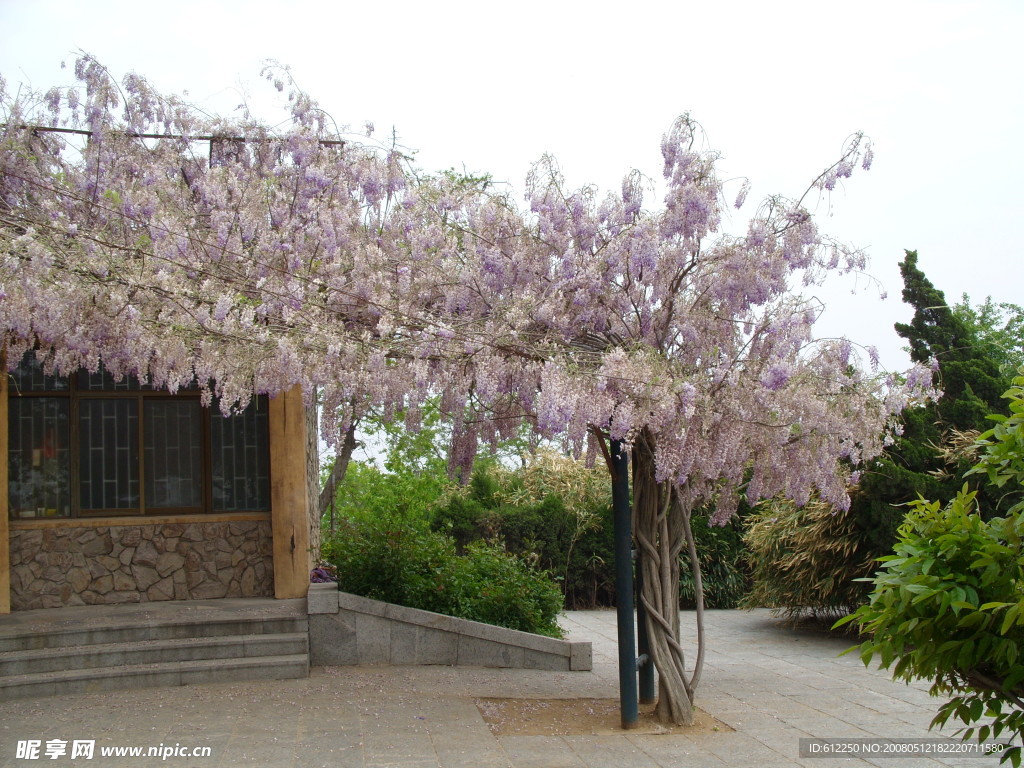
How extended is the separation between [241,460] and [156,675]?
2.35m

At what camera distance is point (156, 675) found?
7.17m

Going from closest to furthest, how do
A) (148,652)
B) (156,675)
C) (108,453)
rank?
(156,675)
(148,652)
(108,453)

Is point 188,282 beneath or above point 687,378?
above

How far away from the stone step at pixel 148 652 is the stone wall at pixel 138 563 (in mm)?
1026

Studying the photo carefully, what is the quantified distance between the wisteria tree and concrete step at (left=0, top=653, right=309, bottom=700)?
2.30 m

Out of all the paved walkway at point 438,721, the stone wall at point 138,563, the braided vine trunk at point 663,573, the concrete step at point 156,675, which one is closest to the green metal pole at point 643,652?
the braided vine trunk at point 663,573

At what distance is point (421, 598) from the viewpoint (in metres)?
8.58

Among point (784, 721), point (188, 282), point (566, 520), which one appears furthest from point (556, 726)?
point (566, 520)

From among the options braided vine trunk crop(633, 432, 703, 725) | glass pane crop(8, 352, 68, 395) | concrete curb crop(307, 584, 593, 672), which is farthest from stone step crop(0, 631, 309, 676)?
braided vine trunk crop(633, 432, 703, 725)

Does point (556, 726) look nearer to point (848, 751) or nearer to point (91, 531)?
point (848, 751)

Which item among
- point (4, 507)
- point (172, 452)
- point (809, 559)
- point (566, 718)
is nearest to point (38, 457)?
point (4, 507)

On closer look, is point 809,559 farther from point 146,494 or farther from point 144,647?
point 146,494

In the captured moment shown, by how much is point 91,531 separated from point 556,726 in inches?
188

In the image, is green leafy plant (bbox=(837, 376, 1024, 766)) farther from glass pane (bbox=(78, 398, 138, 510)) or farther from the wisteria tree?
glass pane (bbox=(78, 398, 138, 510))
